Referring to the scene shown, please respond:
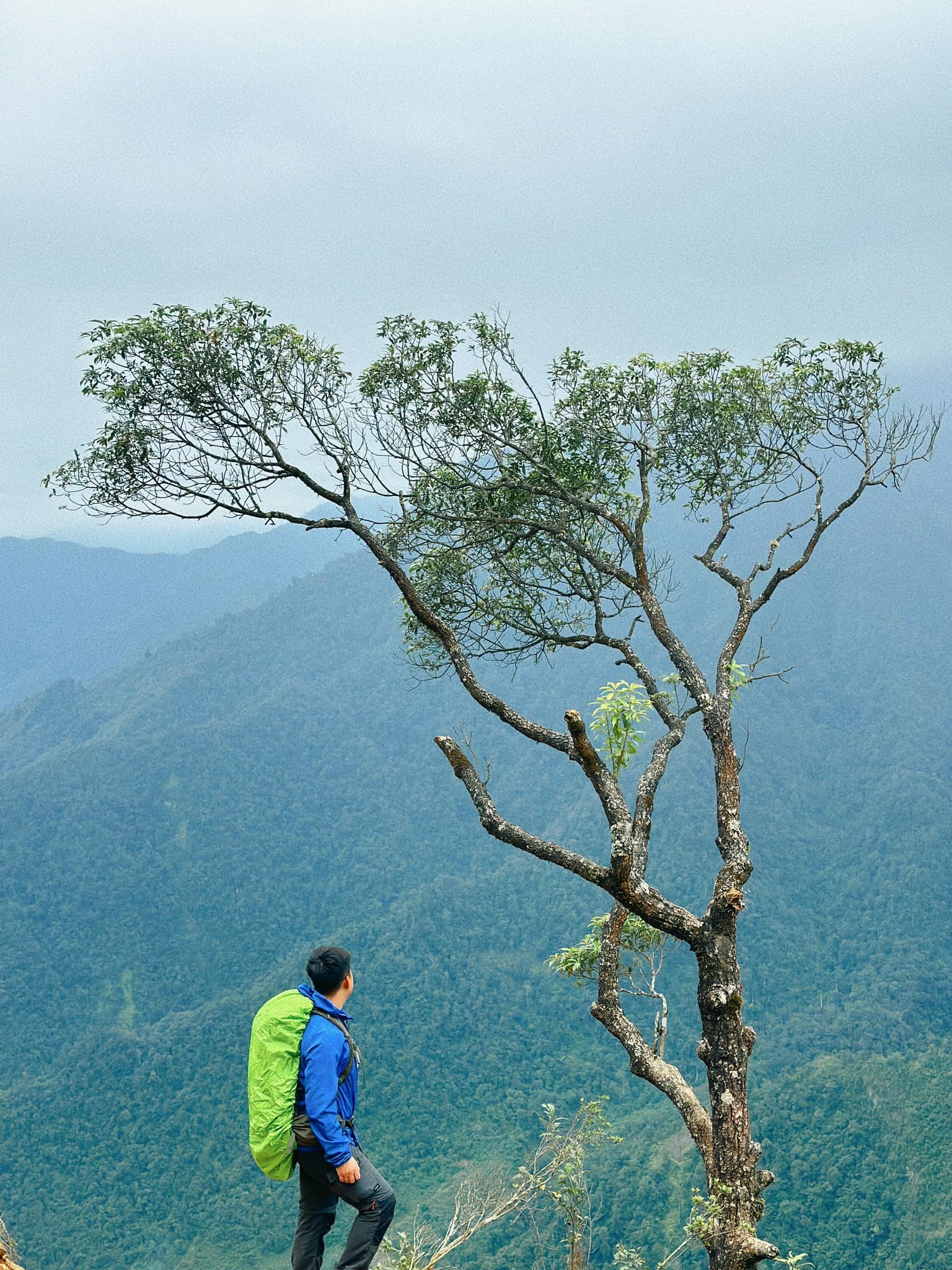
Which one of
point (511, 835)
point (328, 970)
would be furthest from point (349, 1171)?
point (511, 835)

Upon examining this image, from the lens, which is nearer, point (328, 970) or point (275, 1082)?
point (275, 1082)

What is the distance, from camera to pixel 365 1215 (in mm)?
3477

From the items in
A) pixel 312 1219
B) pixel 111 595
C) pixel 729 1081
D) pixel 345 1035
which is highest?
pixel 111 595

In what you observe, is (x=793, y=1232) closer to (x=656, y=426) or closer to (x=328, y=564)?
(x=656, y=426)

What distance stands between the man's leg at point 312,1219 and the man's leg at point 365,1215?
0.07 m

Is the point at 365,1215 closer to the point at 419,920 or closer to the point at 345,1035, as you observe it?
the point at 345,1035

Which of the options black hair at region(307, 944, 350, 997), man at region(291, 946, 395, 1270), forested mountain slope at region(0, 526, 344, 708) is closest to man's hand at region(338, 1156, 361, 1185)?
man at region(291, 946, 395, 1270)

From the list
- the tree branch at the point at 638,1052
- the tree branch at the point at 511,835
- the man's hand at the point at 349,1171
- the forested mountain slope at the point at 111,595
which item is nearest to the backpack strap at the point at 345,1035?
the man's hand at the point at 349,1171

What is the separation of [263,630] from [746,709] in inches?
2146

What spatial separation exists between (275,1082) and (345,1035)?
0.27m

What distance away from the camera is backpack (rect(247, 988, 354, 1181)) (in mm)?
3266

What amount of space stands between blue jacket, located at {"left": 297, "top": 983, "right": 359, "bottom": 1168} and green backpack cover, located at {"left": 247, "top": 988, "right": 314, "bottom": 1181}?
1.5 inches

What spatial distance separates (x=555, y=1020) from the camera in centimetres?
5828

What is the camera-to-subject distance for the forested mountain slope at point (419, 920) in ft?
127
